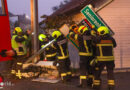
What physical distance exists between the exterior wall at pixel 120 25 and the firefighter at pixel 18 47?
11.2 ft

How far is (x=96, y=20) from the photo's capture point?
25.3 ft

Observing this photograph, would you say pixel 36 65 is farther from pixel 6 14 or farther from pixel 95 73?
pixel 6 14

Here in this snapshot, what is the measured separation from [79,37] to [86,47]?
1.20 feet

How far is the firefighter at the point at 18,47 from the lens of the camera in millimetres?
9609

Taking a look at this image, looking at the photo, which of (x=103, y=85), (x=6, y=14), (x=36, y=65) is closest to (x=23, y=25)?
(x=36, y=65)

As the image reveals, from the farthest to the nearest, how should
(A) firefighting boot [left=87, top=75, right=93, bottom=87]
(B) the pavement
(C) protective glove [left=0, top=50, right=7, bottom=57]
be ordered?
(A) firefighting boot [left=87, top=75, right=93, bottom=87] < (B) the pavement < (C) protective glove [left=0, top=50, right=7, bottom=57]

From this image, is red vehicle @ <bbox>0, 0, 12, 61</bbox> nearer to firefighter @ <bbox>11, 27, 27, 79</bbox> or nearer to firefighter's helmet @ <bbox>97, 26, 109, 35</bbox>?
firefighter's helmet @ <bbox>97, 26, 109, 35</bbox>

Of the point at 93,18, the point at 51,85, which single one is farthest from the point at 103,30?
the point at 51,85

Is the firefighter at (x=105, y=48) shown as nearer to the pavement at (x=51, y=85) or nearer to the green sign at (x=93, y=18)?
the green sign at (x=93, y=18)

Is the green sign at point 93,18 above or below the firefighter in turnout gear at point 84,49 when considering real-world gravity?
above

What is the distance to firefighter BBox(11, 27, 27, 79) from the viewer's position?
9.61 meters

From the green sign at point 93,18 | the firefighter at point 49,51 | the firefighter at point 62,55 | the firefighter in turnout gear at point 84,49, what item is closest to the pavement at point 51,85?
the firefighter at point 62,55

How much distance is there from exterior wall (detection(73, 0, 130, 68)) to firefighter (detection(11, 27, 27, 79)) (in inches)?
134

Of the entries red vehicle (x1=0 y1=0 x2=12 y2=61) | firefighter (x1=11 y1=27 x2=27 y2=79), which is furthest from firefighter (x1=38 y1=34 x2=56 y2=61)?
red vehicle (x1=0 y1=0 x2=12 y2=61)
